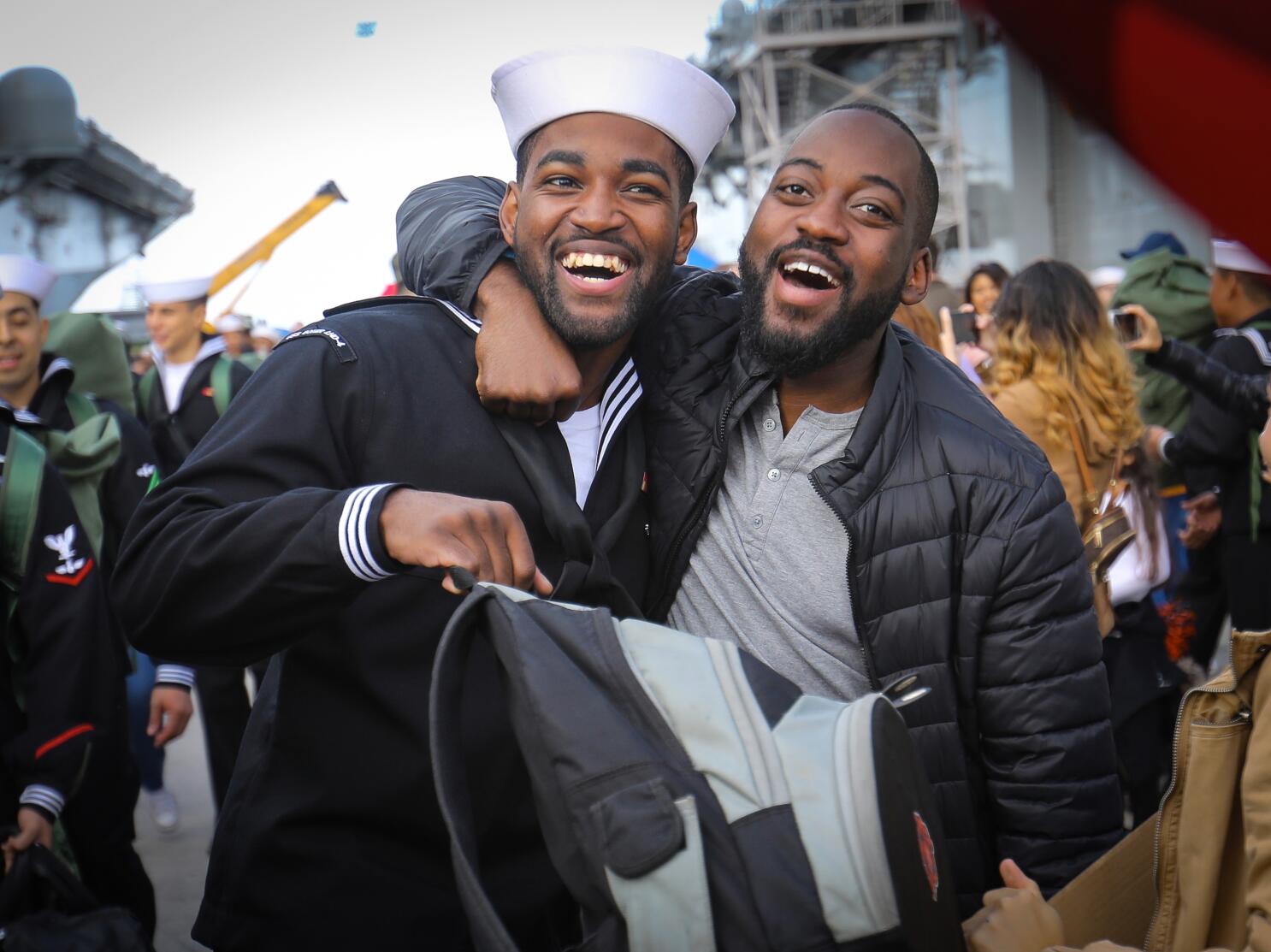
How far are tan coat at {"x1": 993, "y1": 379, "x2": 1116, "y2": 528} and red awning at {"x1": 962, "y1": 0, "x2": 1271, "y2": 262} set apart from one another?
300cm

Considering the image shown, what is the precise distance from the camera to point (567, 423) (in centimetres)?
227

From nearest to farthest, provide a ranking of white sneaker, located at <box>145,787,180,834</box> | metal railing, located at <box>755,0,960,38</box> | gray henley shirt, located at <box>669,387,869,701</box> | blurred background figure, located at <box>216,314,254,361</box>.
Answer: gray henley shirt, located at <box>669,387,869,701</box>
white sneaker, located at <box>145,787,180,834</box>
blurred background figure, located at <box>216,314,254,361</box>
metal railing, located at <box>755,0,960,38</box>

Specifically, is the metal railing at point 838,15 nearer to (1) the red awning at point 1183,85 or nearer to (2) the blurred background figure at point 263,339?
(2) the blurred background figure at point 263,339

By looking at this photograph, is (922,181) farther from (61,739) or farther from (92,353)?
(92,353)

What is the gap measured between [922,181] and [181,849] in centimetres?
460

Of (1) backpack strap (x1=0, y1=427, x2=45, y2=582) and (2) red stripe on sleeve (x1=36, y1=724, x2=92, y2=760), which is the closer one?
(2) red stripe on sleeve (x1=36, y1=724, x2=92, y2=760)

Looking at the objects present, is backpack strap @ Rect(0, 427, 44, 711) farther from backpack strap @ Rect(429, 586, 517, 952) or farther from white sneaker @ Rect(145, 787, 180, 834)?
white sneaker @ Rect(145, 787, 180, 834)

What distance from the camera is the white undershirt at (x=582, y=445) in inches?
86.7

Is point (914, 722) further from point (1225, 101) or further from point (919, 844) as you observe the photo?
point (1225, 101)

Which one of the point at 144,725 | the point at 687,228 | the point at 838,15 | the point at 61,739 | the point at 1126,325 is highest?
the point at 838,15

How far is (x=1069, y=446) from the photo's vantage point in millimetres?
4094

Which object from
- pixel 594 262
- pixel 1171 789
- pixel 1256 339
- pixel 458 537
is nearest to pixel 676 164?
pixel 594 262

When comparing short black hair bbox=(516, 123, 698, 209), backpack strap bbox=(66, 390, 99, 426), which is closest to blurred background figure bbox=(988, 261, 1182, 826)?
→ short black hair bbox=(516, 123, 698, 209)

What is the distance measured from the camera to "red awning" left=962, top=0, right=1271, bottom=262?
1.02 metres
